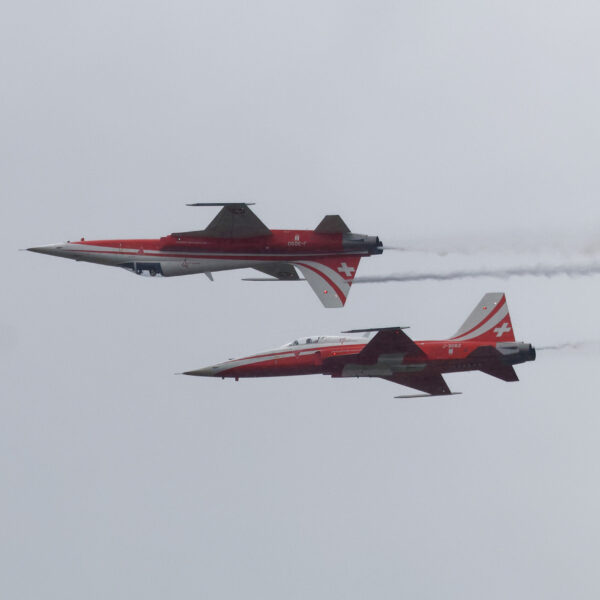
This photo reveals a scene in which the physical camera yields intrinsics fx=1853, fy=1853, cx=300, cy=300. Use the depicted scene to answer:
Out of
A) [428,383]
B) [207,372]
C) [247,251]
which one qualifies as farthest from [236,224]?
[428,383]

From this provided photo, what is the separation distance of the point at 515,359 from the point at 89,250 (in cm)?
1920

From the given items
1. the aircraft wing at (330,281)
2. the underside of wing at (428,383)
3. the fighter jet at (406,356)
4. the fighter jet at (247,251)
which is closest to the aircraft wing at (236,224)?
the fighter jet at (247,251)

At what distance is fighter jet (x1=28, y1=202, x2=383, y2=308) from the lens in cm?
7756

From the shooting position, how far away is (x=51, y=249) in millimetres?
81062

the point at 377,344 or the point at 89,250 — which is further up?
the point at 89,250

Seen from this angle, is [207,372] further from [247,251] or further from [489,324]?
[489,324]

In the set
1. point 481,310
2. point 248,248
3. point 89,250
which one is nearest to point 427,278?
point 481,310

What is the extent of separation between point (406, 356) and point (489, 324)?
4534mm

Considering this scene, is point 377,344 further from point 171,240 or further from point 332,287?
point 171,240

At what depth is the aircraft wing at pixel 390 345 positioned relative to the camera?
76188 millimetres

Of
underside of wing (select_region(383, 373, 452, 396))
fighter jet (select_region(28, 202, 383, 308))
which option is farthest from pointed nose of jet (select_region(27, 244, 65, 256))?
underside of wing (select_region(383, 373, 452, 396))

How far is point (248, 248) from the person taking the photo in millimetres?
78625

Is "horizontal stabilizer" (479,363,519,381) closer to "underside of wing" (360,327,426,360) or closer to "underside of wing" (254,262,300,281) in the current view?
"underside of wing" (360,327,426,360)

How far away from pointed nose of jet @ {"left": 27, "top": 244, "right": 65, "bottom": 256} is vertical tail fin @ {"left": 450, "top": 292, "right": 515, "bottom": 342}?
17521mm
